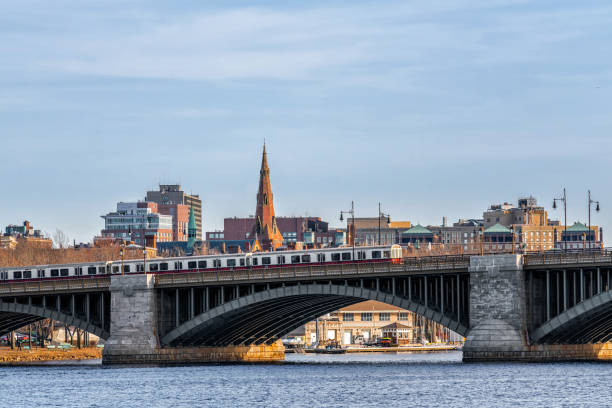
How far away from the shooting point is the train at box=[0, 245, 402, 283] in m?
127

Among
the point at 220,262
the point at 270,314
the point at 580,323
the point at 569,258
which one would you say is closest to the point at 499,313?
the point at 580,323

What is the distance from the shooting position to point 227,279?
4938 inches

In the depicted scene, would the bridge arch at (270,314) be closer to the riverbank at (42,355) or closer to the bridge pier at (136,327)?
the bridge pier at (136,327)

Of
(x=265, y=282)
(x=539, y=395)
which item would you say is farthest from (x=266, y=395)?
(x=265, y=282)

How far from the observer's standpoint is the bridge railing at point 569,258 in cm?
10938

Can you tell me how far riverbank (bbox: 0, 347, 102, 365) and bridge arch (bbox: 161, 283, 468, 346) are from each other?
29034 millimetres

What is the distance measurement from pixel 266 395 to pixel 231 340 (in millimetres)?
40939

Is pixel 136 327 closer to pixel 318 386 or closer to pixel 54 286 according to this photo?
pixel 54 286

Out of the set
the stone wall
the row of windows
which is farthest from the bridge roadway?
the row of windows

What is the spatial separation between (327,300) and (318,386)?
93.3 feet

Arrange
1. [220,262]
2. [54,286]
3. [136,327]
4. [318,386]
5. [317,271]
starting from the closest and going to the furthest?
[318,386] → [317,271] → [136,327] → [54,286] → [220,262]

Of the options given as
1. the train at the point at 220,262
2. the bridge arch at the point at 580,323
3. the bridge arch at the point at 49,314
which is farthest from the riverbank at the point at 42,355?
the bridge arch at the point at 580,323

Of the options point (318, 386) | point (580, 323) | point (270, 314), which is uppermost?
point (270, 314)

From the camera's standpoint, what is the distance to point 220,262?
133250 millimetres
